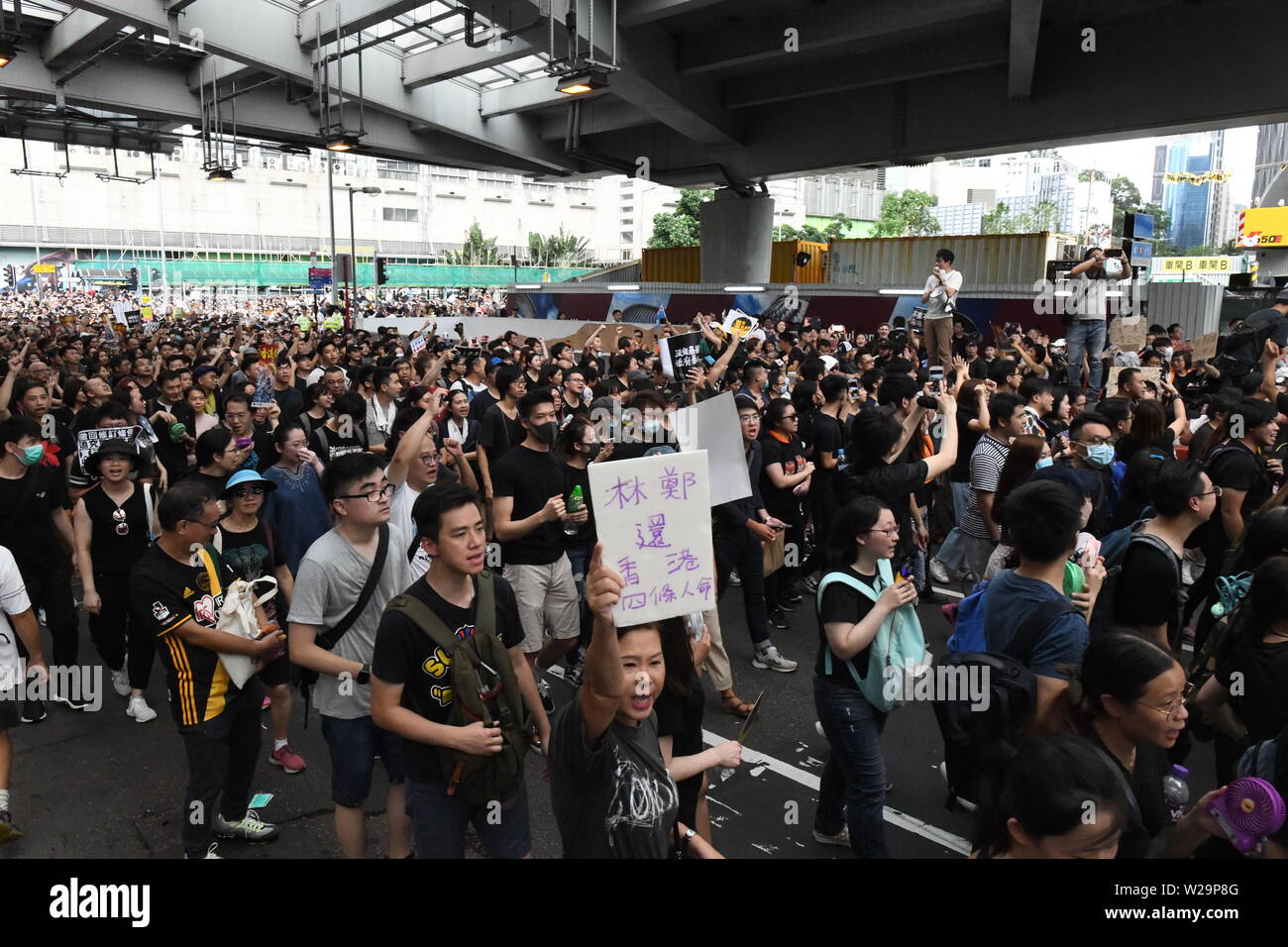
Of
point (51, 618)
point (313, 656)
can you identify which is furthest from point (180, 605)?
point (51, 618)

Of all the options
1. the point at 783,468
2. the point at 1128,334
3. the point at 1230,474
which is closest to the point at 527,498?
the point at 783,468

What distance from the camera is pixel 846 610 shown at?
137 inches

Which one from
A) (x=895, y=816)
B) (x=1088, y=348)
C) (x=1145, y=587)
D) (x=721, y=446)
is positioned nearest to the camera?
(x=1145, y=587)

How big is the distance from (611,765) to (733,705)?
315 centimetres

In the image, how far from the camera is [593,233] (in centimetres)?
10638

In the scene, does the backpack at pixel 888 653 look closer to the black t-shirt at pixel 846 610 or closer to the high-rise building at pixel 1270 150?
the black t-shirt at pixel 846 610

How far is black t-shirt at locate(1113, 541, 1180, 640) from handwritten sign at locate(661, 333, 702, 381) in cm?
589

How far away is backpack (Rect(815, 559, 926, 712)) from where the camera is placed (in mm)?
3410

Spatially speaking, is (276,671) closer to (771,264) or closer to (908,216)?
(771,264)

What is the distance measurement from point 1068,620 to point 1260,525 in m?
1.22

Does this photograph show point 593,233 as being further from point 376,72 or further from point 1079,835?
point 1079,835

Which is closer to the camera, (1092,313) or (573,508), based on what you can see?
(573,508)

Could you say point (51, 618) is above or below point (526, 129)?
below

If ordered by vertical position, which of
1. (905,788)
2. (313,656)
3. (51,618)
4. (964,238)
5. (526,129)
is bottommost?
(905,788)
